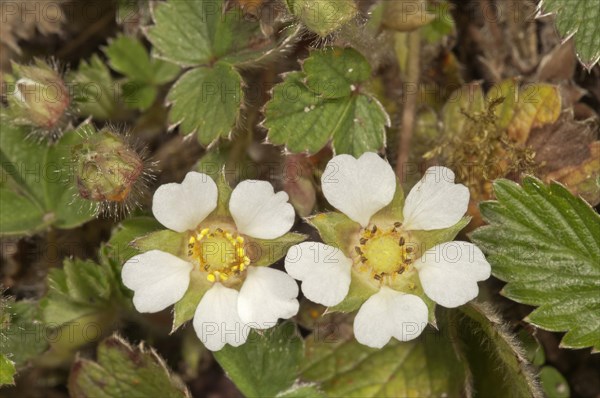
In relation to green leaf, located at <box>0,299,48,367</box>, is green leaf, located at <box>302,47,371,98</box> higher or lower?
higher

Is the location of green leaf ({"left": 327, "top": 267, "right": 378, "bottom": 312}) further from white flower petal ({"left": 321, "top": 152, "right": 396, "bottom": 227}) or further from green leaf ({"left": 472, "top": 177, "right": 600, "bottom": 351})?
green leaf ({"left": 472, "top": 177, "right": 600, "bottom": 351})

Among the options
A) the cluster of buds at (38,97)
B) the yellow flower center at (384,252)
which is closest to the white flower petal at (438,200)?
the yellow flower center at (384,252)

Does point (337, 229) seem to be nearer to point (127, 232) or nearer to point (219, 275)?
point (219, 275)

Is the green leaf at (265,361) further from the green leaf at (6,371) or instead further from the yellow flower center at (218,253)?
the green leaf at (6,371)

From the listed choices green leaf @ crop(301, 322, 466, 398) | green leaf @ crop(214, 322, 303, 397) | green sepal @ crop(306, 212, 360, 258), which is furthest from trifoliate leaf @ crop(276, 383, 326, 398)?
green sepal @ crop(306, 212, 360, 258)

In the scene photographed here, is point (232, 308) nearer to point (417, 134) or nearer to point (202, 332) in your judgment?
point (202, 332)
